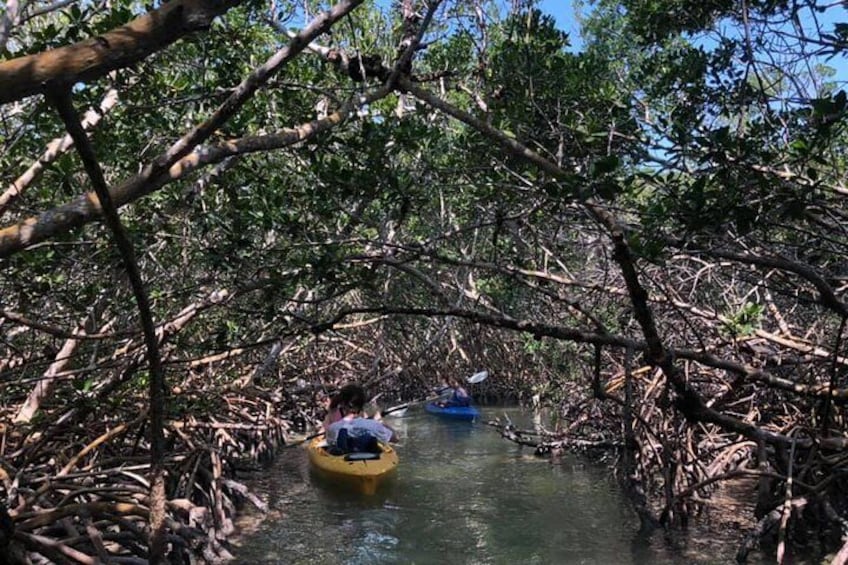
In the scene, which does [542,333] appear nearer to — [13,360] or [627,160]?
[627,160]

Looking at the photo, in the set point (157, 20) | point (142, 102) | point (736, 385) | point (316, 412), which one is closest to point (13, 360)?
point (142, 102)

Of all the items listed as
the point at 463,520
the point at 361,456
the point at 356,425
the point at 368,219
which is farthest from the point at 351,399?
the point at 368,219

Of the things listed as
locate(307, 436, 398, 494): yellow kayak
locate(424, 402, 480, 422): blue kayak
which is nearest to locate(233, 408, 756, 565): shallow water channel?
locate(307, 436, 398, 494): yellow kayak

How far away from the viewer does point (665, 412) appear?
6.29 m

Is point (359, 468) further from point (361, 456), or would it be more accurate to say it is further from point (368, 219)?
point (368, 219)

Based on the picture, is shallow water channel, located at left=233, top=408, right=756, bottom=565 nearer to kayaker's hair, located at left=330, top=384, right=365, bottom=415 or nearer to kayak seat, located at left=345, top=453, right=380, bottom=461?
kayak seat, located at left=345, top=453, right=380, bottom=461

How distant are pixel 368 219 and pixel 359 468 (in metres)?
3.35

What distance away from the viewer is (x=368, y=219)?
527 cm

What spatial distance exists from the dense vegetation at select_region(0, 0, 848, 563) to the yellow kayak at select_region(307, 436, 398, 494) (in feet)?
4.36

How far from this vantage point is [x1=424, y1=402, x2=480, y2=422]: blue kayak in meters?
13.2

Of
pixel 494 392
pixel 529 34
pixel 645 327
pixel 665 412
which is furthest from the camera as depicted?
pixel 494 392

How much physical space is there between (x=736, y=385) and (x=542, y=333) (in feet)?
10.0

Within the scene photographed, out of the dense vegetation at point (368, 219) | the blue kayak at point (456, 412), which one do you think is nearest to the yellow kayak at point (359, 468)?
the dense vegetation at point (368, 219)

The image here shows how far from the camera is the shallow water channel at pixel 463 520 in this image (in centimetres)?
566
